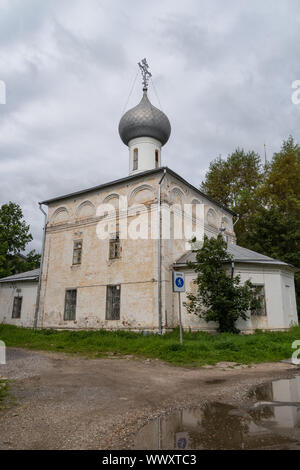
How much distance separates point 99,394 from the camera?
17.2ft

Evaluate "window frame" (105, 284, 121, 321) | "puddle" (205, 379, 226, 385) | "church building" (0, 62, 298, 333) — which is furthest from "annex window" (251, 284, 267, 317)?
"puddle" (205, 379, 226, 385)

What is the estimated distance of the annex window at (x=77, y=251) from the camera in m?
17.3

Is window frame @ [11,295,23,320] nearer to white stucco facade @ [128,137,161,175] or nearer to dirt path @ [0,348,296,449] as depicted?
white stucco facade @ [128,137,161,175]

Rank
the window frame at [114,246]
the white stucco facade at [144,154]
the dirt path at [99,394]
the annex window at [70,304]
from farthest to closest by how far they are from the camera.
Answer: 1. the white stucco facade at [144,154]
2. the annex window at [70,304]
3. the window frame at [114,246]
4. the dirt path at [99,394]

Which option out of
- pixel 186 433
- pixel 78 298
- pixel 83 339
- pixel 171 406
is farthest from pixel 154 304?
pixel 186 433

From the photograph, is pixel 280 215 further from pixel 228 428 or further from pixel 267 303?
pixel 228 428

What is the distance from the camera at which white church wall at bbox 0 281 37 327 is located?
18312 mm

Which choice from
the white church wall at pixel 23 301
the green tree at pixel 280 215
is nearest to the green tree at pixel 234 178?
the green tree at pixel 280 215

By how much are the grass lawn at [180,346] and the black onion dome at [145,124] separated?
11.1 m

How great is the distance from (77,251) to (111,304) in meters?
3.90

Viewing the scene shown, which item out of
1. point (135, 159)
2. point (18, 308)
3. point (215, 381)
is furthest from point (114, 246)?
point (215, 381)

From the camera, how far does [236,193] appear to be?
2511cm

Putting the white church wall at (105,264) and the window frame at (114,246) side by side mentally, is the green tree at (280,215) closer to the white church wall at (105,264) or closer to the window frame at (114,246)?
the white church wall at (105,264)

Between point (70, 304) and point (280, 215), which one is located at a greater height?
point (280, 215)
